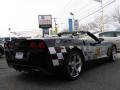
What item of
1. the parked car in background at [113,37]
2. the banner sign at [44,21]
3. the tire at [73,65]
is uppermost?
the banner sign at [44,21]

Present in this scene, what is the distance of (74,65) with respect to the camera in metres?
5.55

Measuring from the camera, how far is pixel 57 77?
18.7 feet

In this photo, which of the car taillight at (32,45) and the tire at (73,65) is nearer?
the car taillight at (32,45)

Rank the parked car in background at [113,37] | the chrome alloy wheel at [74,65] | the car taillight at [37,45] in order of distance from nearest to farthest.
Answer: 1. the car taillight at [37,45]
2. the chrome alloy wheel at [74,65]
3. the parked car in background at [113,37]

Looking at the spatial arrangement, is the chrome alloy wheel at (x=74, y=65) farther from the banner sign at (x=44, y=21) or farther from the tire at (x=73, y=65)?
the banner sign at (x=44, y=21)

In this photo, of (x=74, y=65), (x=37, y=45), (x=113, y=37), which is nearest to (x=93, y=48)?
(x=74, y=65)

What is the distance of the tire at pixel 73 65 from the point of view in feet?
17.1

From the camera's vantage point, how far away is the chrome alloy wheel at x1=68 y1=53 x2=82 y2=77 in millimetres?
5387

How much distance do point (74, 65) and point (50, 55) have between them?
101 cm

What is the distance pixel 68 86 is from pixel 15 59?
166cm

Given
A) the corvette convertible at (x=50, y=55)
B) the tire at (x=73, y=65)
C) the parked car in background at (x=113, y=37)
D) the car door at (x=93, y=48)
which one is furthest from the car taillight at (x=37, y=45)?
Answer: the parked car in background at (x=113, y=37)

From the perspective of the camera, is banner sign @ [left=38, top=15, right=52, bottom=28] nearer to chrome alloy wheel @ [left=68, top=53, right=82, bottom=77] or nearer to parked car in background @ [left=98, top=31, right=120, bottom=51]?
parked car in background @ [left=98, top=31, right=120, bottom=51]

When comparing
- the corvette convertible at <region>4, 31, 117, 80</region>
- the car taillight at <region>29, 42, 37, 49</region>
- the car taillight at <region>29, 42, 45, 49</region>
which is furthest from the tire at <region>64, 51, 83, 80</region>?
the car taillight at <region>29, 42, 37, 49</region>

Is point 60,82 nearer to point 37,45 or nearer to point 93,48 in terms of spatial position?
point 37,45
